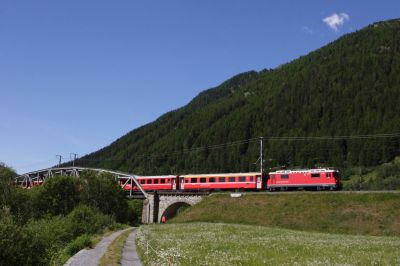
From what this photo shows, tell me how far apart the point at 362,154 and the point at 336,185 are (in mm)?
106524

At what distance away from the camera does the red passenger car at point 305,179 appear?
243ft

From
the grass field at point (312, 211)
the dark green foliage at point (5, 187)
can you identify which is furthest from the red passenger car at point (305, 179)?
the dark green foliage at point (5, 187)

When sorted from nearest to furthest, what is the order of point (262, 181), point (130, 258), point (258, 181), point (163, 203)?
point (130, 258)
point (258, 181)
point (262, 181)
point (163, 203)

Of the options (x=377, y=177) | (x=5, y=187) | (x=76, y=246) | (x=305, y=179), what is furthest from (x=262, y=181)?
(x=377, y=177)

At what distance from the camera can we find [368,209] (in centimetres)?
5756

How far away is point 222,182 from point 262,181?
7.91m

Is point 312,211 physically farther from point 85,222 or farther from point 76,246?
point 76,246

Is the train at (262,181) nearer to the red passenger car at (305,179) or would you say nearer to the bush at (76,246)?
the red passenger car at (305,179)

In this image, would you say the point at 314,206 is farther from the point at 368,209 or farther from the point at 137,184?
the point at 137,184

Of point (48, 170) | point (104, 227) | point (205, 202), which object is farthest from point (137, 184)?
point (48, 170)

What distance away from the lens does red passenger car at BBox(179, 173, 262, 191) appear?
80.4 meters

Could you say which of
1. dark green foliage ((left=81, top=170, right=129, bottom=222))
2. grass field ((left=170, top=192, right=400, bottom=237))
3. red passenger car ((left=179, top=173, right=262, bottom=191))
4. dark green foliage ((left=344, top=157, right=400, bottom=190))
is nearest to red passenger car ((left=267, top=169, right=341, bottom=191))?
red passenger car ((left=179, top=173, right=262, bottom=191))

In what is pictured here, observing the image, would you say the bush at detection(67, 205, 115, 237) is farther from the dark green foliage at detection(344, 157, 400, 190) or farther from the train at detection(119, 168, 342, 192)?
the dark green foliage at detection(344, 157, 400, 190)

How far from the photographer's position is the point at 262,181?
263ft
